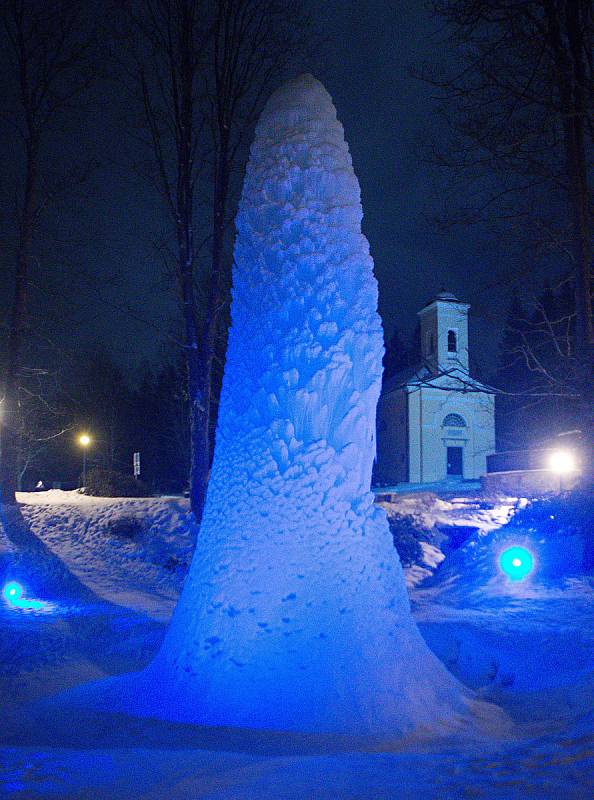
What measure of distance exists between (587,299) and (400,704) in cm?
952

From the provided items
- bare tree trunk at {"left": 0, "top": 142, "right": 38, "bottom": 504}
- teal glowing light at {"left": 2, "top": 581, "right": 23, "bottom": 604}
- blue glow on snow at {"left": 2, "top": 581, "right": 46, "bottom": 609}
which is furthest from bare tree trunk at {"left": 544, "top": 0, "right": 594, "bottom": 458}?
bare tree trunk at {"left": 0, "top": 142, "right": 38, "bottom": 504}

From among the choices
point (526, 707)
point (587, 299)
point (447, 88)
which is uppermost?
point (447, 88)

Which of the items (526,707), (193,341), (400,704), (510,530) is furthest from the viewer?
(193,341)

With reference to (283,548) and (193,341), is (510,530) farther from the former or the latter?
(283,548)

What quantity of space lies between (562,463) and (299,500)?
775 inches

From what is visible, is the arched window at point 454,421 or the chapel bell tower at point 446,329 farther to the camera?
the arched window at point 454,421

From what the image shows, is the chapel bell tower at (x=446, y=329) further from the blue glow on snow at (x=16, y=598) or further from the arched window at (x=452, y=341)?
the blue glow on snow at (x=16, y=598)

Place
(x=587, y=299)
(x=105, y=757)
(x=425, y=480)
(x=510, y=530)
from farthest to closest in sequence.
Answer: (x=425, y=480) → (x=510, y=530) → (x=587, y=299) → (x=105, y=757)

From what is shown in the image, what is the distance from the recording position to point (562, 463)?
22.6 m

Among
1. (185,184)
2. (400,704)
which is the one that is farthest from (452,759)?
(185,184)

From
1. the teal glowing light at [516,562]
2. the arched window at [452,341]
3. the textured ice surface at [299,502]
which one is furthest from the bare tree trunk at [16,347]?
the arched window at [452,341]

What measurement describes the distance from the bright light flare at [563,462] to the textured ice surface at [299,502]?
57.6 ft

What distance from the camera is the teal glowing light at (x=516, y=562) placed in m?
13.1

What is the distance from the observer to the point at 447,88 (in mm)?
12367
